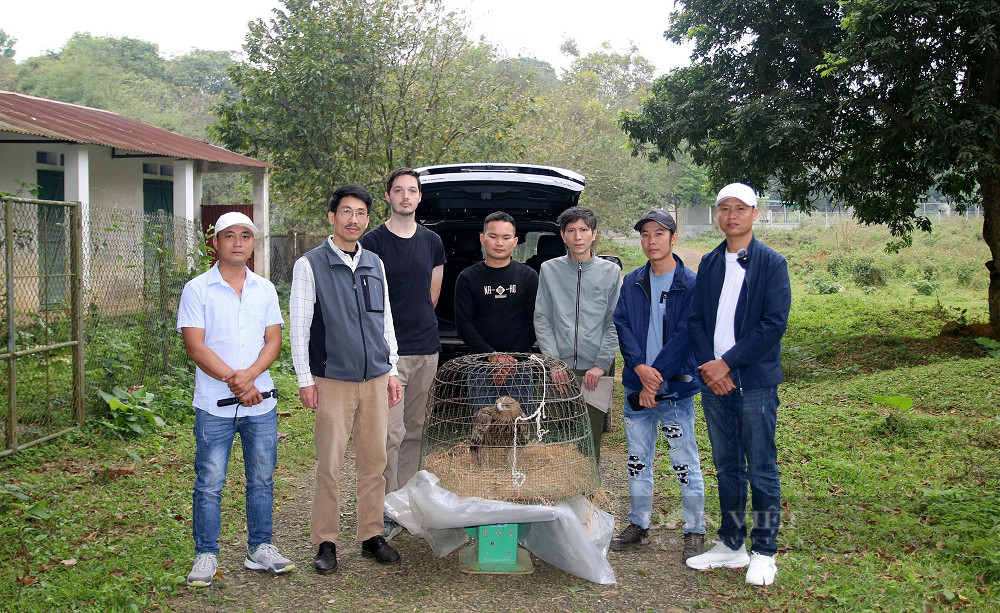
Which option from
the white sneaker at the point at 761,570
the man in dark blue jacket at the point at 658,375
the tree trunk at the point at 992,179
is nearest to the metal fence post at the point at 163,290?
the man in dark blue jacket at the point at 658,375

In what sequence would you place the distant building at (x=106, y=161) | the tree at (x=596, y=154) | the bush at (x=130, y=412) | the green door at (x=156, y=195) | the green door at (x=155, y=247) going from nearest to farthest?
the bush at (x=130, y=412) → the green door at (x=155, y=247) → the distant building at (x=106, y=161) → the green door at (x=156, y=195) → the tree at (x=596, y=154)

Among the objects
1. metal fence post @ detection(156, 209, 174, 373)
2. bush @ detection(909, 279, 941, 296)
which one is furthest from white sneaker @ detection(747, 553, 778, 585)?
bush @ detection(909, 279, 941, 296)

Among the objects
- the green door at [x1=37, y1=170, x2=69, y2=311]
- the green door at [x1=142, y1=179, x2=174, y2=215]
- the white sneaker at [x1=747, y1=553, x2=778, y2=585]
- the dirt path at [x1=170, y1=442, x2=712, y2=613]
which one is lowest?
the dirt path at [x1=170, y1=442, x2=712, y2=613]

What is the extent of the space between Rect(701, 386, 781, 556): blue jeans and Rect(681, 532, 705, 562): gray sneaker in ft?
0.53

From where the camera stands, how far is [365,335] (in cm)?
405

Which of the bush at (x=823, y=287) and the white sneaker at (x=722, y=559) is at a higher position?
the bush at (x=823, y=287)

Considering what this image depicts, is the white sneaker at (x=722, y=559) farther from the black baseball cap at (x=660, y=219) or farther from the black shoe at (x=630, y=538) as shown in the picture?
the black baseball cap at (x=660, y=219)

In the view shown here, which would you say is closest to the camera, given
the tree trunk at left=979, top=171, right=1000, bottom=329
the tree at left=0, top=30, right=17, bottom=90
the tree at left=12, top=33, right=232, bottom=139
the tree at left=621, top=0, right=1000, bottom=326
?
the tree at left=621, top=0, right=1000, bottom=326

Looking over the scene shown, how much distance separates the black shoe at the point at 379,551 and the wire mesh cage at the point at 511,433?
1.48 feet

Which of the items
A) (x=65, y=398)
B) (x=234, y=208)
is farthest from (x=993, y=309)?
(x=234, y=208)

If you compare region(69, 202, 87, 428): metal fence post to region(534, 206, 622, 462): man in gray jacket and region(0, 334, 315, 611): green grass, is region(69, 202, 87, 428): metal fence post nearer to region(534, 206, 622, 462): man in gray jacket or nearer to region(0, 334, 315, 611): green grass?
region(0, 334, 315, 611): green grass

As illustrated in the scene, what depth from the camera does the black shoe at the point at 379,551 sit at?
4.12 m

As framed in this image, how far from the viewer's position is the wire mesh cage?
3.86 meters

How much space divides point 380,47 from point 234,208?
4.37 m
